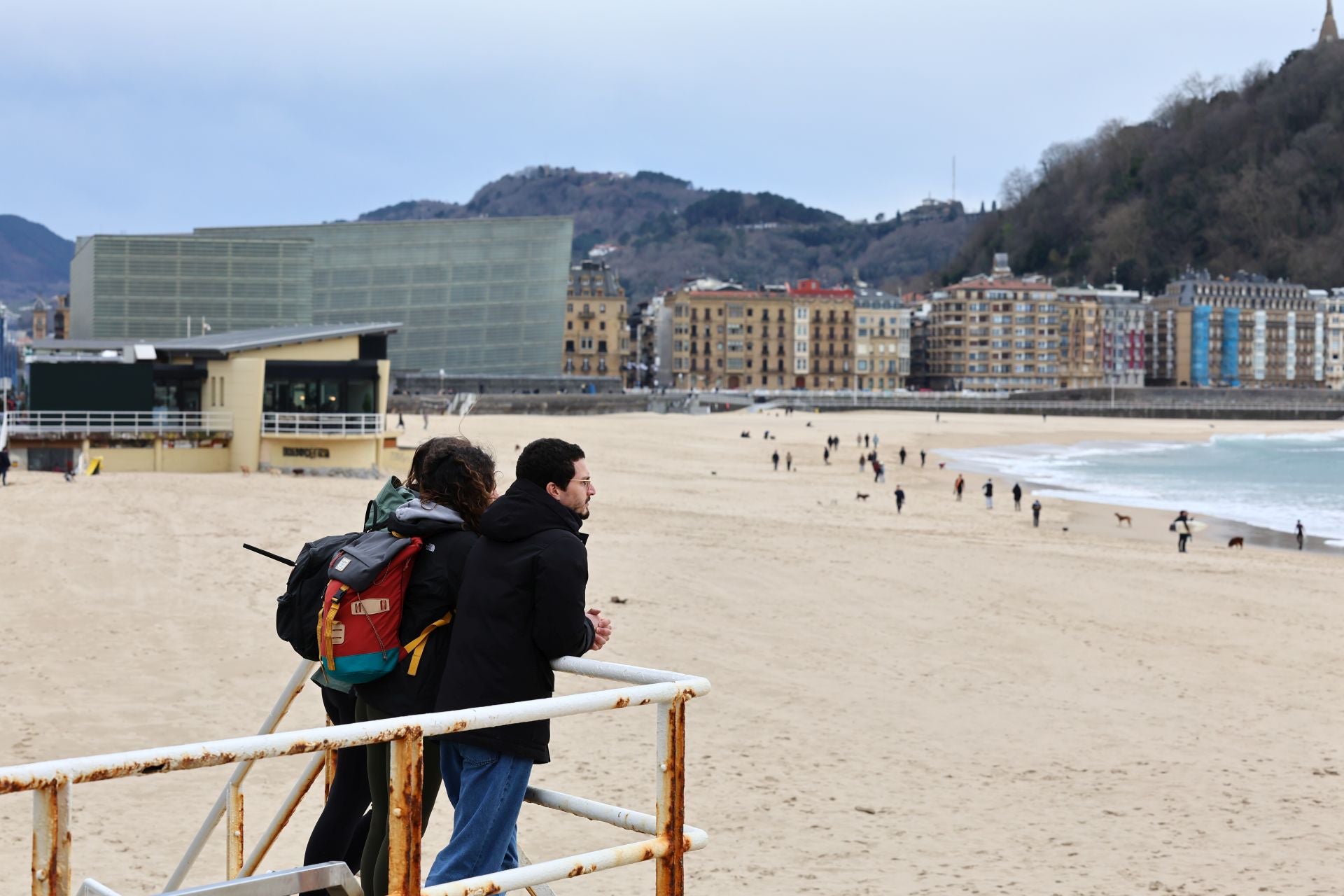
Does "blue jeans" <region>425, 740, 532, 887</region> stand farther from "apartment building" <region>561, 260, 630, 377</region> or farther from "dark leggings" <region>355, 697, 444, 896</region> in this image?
"apartment building" <region>561, 260, 630, 377</region>

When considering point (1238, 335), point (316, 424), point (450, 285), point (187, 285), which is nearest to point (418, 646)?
point (316, 424)

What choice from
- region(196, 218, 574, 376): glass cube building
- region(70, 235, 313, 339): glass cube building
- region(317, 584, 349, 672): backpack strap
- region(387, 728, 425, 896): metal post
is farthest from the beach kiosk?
region(196, 218, 574, 376): glass cube building

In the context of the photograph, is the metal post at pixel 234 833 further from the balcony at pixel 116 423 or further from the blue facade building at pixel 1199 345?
the blue facade building at pixel 1199 345

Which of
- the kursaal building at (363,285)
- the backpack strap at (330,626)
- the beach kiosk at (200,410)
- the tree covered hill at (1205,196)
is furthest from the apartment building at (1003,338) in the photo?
the backpack strap at (330,626)

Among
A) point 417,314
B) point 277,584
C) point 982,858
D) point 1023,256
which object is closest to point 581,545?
point 982,858

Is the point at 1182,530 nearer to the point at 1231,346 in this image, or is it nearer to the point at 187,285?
the point at 187,285

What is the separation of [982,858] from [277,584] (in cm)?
923

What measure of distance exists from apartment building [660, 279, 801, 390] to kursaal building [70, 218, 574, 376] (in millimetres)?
27806

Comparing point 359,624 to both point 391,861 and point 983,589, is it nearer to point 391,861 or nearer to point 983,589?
point 391,861

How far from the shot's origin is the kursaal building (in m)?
70.3

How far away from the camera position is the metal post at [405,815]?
2.75 metres

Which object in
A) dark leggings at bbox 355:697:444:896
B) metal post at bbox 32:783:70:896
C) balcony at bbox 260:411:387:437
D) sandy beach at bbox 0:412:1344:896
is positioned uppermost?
balcony at bbox 260:411:387:437

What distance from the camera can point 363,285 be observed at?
8006 cm

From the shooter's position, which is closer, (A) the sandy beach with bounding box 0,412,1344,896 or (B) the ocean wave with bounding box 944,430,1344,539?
(A) the sandy beach with bounding box 0,412,1344,896
